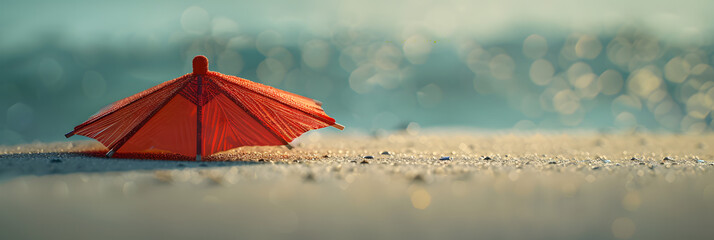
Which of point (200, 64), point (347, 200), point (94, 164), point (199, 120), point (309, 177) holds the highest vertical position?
point (200, 64)

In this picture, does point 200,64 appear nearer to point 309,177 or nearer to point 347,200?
point 309,177

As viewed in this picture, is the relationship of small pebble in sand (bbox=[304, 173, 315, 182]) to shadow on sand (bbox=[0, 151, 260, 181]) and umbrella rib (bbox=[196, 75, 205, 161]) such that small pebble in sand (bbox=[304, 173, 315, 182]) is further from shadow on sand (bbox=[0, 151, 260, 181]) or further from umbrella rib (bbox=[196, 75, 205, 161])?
umbrella rib (bbox=[196, 75, 205, 161])

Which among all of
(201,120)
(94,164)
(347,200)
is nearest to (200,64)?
(201,120)

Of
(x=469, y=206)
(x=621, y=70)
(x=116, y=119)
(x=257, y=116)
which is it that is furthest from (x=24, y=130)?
(x=621, y=70)

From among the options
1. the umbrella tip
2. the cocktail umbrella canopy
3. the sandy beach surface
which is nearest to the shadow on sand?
the sandy beach surface

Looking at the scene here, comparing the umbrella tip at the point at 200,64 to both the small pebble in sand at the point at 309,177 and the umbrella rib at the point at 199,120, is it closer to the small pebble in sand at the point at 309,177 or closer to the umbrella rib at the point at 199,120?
the umbrella rib at the point at 199,120

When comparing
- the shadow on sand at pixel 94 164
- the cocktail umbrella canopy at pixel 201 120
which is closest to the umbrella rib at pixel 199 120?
the cocktail umbrella canopy at pixel 201 120
